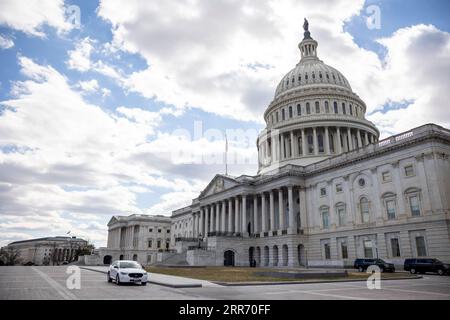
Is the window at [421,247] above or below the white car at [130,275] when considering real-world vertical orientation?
above

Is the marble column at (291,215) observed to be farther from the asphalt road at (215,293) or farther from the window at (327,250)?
the asphalt road at (215,293)

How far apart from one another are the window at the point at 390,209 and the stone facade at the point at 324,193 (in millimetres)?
147

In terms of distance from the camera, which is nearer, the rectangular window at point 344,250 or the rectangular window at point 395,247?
the rectangular window at point 395,247

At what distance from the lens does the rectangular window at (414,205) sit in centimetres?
4347

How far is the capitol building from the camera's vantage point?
43.1m

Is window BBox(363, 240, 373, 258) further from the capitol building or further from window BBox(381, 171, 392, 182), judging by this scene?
window BBox(381, 171, 392, 182)

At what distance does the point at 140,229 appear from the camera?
118688mm

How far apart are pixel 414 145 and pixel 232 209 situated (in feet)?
132

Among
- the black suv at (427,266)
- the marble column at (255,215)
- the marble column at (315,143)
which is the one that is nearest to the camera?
the black suv at (427,266)

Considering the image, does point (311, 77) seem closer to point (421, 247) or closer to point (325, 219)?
point (325, 219)

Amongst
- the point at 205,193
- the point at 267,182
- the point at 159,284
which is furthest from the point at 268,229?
the point at 159,284

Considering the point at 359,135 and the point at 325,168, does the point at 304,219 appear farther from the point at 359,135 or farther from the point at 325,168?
the point at 359,135

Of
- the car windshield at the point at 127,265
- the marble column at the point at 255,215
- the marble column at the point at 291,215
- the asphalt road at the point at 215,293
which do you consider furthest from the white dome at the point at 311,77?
the asphalt road at the point at 215,293

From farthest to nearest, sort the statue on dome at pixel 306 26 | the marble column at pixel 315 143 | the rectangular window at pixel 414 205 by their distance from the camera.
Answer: the statue on dome at pixel 306 26 < the marble column at pixel 315 143 < the rectangular window at pixel 414 205
